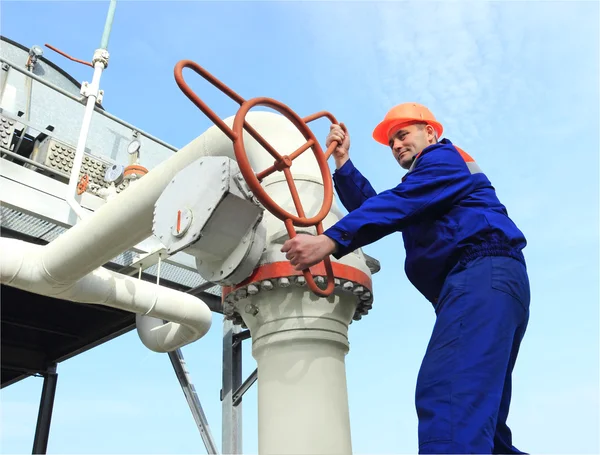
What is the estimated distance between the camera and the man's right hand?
7.85ft

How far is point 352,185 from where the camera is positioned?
240cm

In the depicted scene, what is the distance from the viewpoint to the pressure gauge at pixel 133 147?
5504 mm

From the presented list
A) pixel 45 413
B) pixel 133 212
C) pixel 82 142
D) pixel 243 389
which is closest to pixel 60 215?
Answer: pixel 82 142

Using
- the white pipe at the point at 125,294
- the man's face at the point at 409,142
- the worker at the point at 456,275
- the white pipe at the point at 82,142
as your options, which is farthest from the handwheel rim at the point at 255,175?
the white pipe at the point at 82,142

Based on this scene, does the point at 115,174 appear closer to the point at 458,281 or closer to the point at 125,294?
the point at 125,294

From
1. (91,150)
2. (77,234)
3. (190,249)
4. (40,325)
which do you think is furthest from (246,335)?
(190,249)

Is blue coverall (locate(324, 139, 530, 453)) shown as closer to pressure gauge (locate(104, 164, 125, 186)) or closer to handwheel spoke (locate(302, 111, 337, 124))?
handwheel spoke (locate(302, 111, 337, 124))

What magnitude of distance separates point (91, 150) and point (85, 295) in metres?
2.28

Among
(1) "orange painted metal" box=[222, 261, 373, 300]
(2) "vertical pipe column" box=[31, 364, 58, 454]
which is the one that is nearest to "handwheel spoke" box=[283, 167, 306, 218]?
(1) "orange painted metal" box=[222, 261, 373, 300]

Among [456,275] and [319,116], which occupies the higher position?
[319,116]

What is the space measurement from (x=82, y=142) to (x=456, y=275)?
386 cm

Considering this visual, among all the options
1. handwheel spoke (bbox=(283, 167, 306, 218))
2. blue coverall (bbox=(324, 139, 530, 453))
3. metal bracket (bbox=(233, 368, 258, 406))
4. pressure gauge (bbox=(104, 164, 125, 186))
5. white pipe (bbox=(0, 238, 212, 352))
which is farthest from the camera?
metal bracket (bbox=(233, 368, 258, 406))

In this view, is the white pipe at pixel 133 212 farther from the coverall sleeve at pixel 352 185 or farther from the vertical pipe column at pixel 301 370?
the vertical pipe column at pixel 301 370

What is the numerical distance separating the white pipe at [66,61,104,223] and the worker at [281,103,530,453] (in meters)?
3.29
